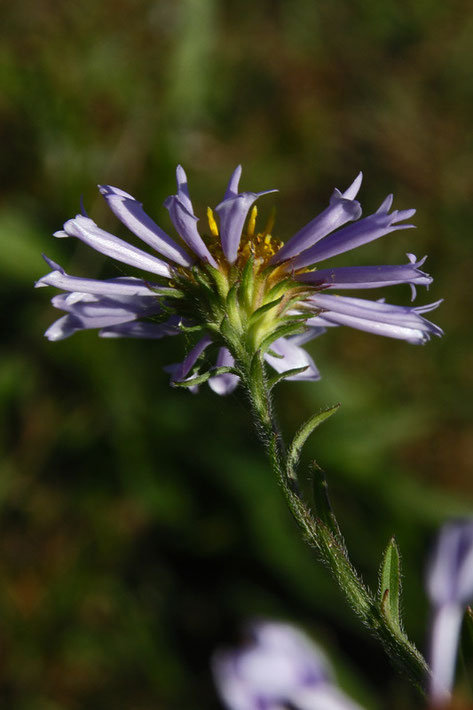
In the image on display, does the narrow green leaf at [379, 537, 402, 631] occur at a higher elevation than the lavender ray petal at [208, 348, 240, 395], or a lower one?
lower

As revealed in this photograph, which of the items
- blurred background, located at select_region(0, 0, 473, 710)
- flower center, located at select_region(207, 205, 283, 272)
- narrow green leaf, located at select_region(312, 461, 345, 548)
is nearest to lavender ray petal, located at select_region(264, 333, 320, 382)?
flower center, located at select_region(207, 205, 283, 272)

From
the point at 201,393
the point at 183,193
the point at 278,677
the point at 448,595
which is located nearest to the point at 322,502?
the point at 448,595

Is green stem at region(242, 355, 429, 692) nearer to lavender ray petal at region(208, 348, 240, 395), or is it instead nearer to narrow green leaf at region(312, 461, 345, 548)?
narrow green leaf at region(312, 461, 345, 548)

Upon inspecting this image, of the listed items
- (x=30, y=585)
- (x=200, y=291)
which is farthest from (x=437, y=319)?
(x=200, y=291)

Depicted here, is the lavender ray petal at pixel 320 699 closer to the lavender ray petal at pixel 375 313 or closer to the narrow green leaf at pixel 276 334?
the narrow green leaf at pixel 276 334

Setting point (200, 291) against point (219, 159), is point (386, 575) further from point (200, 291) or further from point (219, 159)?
point (219, 159)

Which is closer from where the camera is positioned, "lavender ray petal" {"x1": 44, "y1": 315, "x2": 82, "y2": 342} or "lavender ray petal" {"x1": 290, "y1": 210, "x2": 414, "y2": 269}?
"lavender ray petal" {"x1": 290, "y1": 210, "x2": 414, "y2": 269}

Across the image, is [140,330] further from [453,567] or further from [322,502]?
[453,567]
